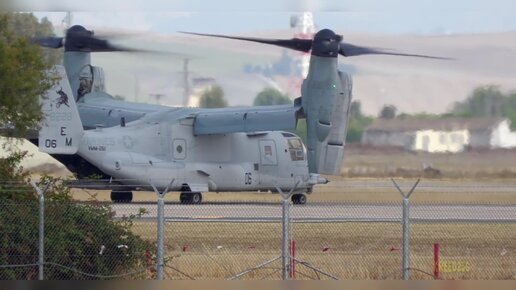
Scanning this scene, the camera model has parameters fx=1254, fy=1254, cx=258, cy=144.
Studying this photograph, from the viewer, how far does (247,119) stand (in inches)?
1556

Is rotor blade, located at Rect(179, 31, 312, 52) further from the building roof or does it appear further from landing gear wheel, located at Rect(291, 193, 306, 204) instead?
landing gear wheel, located at Rect(291, 193, 306, 204)

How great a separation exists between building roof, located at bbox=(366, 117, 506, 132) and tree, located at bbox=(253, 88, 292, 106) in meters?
3.66

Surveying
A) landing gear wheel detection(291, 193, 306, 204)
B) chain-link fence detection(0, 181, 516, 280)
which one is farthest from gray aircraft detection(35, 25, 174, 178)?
chain-link fence detection(0, 181, 516, 280)

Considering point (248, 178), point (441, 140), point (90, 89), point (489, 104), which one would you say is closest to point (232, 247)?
point (489, 104)

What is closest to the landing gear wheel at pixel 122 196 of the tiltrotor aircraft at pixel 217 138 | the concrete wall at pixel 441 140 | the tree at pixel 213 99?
the tiltrotor aircraft at pixel 217 138

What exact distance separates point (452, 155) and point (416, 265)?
1286 cm

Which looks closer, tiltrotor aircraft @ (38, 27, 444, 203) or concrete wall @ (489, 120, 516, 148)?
concrete wall @ (489, 120, 516, 148)

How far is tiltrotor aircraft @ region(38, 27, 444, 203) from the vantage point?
36.8 metres

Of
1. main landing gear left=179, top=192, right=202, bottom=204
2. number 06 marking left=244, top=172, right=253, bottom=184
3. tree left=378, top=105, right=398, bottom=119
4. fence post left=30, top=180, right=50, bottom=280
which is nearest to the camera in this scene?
fence post left=30, top=180, right=50, bottom=280

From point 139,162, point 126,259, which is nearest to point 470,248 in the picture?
point 126,259

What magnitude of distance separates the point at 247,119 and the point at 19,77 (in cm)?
2237

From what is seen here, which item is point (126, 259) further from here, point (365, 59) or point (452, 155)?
point (365, 59)

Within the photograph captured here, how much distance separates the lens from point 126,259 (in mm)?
18344

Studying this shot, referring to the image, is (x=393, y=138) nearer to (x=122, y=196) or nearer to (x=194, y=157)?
(x=194, y=157)
